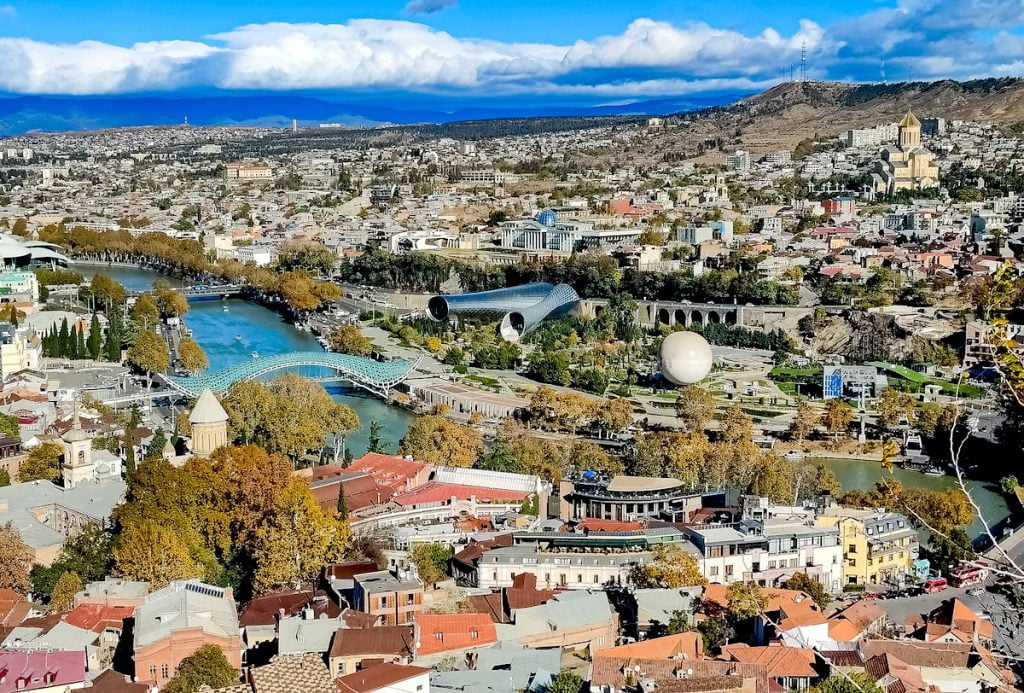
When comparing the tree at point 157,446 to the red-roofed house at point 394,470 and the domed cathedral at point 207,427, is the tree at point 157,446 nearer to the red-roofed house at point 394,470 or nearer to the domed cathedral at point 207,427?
the domed cathedral at point 207,427

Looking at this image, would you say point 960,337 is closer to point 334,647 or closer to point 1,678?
point 334,647

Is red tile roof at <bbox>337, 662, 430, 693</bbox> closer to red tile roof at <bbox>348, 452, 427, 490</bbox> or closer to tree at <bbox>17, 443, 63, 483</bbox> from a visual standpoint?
red tile roof at <bbox>348, 452, 427, 490</bbox>

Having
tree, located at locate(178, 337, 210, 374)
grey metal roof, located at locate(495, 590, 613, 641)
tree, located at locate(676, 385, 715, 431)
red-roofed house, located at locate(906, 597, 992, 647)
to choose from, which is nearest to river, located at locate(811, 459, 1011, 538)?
tree, located at locate(676, 385, 715, 431)

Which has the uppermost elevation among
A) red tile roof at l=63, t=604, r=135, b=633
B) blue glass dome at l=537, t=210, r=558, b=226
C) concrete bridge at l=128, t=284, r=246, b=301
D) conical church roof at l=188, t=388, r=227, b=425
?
conical church roof at l=188, t=388, r=227, b=425

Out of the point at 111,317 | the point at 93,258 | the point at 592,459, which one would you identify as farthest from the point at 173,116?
the point at 592,459

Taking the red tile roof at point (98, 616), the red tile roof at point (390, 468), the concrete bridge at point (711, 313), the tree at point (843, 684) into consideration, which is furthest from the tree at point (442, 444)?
the concrete bridge at point (711, 313)

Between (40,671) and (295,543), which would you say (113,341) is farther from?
(40,671)
